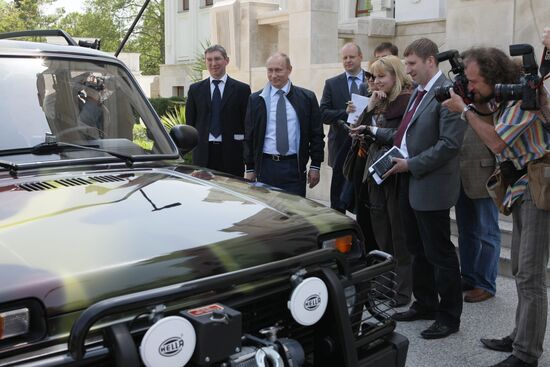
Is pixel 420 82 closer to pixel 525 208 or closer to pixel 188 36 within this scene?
pixel 525 208

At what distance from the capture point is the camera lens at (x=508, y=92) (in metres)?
3.71

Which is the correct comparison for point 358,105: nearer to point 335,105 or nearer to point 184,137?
point 335,105

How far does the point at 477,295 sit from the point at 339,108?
2.42m

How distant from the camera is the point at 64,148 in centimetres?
363

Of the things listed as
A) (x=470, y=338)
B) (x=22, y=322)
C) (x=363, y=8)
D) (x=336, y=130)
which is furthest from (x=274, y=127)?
(x=363, y=8)

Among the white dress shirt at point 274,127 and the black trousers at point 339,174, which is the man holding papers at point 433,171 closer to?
the white dress shirt at point 274,127

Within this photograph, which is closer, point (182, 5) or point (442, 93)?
point (442, 93)

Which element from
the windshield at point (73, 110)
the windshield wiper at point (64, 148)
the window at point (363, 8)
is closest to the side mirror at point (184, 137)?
the windshield at point (73, 110)

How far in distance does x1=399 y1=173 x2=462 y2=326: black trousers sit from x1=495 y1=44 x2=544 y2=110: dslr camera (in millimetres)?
1121

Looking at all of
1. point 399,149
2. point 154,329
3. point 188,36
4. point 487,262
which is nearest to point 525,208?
point 399,149

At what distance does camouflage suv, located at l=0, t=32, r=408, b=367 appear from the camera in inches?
89.7

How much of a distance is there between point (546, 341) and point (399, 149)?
5.46 feet

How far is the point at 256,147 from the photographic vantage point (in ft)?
20.6

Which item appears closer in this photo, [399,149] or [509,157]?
[509,157]
